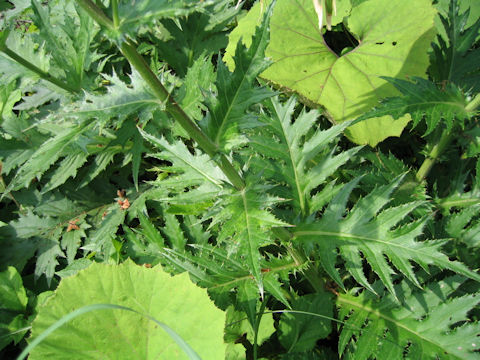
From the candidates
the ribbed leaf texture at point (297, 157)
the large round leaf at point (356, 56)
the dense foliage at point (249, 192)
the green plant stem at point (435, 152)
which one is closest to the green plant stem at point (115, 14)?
the dense foliage at point (249, 192)

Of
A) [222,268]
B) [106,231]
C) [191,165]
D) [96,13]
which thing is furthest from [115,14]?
[106,231]

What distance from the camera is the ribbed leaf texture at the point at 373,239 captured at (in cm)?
142

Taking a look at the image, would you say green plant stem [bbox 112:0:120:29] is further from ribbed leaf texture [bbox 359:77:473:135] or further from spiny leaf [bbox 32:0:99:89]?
spiny leaf [bbox 32:0:99:89]

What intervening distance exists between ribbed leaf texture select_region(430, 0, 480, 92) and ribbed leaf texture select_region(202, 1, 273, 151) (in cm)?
114

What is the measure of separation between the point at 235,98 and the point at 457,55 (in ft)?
4.20

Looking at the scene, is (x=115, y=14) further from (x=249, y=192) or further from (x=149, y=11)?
(x=249, y=192)

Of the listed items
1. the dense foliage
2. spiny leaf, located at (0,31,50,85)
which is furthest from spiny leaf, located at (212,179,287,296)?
spiny leaf, located at (0,31,50,85)

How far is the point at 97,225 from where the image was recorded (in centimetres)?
224

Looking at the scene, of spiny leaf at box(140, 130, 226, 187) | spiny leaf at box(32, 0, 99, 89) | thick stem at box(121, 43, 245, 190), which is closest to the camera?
thick stem at box(121, 43, 245, 190)

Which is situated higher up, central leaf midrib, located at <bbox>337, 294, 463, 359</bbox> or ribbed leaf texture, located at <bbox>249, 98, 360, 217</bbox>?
ribbed leaf texture, located at <bbox>249, 98, 360, 217</bbox>

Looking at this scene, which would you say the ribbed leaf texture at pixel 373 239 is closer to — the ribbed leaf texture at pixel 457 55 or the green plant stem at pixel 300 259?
the green plant stem at pixel 300 259

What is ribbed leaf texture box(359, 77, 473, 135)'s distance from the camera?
158 cm

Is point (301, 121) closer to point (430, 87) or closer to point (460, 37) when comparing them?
point (430, 87)

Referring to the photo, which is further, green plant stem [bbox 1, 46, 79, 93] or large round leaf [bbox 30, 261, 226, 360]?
green plant stem [bbox 1, 46, 79, 93]
